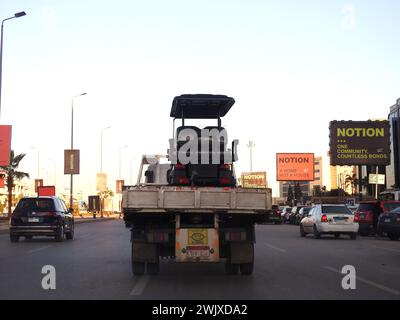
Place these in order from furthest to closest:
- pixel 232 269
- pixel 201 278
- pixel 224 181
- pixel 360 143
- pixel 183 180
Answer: pixel 360 143
pixel 224 181
pixel 183 180
pixel 232 269
pixel 201 278

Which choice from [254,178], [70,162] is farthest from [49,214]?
[254,178]

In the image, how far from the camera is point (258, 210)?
1115cm

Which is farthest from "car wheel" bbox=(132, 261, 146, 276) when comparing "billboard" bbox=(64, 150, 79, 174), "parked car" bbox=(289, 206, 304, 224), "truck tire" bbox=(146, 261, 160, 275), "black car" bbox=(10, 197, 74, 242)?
"billboard" bbox=(64, 150, 79, 174)

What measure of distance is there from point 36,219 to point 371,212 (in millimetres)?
14986

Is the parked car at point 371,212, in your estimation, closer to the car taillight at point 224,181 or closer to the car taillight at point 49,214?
the car taillight at point 49,214

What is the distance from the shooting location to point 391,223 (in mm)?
24406

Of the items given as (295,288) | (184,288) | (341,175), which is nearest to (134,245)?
(184,288)

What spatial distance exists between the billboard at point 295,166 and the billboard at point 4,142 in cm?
4874

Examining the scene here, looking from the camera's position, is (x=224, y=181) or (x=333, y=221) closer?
(x=224, y=181)

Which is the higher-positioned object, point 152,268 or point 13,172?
point 13,172

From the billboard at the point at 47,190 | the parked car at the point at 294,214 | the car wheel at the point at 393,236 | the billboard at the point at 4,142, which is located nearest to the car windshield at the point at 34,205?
the car wheel at the point at 393,236

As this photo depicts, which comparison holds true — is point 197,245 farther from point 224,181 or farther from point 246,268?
point 224,181
